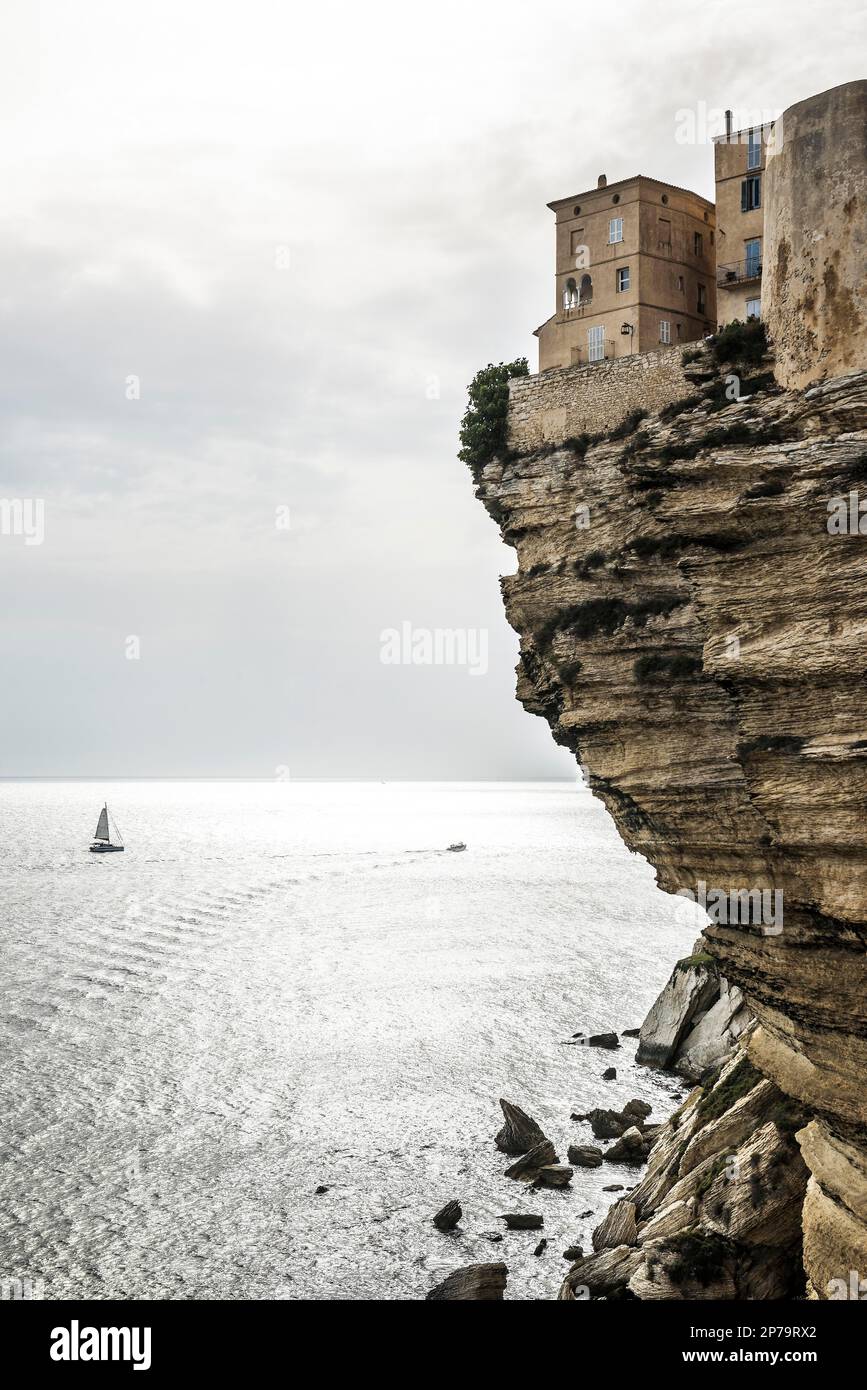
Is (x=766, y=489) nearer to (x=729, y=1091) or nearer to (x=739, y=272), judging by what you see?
(x=739, y=272)

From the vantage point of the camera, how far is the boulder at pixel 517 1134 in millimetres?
41812

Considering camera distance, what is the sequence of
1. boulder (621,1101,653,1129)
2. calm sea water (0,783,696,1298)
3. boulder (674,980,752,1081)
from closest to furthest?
calm sea water (0,783,696,1298), boulder (621,1101,653,1129), boulder (674,980,752,1081)

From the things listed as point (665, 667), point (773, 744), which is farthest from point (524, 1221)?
point (773, 744)

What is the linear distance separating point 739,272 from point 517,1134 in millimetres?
33453

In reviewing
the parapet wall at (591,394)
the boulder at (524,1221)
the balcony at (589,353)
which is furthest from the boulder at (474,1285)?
the balcony at (589,353)

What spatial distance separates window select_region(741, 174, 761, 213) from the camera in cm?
2930

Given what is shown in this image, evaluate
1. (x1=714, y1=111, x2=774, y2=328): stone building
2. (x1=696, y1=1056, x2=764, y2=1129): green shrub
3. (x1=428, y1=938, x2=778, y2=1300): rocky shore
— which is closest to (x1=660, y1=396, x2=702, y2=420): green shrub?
(x1=714, y1=111, x2=774, y2=328): stone building

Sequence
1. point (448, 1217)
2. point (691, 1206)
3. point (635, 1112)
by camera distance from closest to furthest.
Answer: point (691, 1206) → point (448, 1217) → point (635, 1112)

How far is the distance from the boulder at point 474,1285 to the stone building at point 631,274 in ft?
89.7

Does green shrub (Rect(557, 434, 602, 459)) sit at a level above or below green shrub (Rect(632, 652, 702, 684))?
above

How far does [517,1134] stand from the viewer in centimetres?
4212

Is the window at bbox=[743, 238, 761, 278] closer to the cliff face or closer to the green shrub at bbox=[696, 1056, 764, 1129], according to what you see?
the cliff face

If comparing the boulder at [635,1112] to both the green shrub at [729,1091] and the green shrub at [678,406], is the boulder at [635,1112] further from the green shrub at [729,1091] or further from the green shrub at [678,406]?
the green shrub at [678,406]

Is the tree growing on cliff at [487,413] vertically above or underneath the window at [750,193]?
underneath
